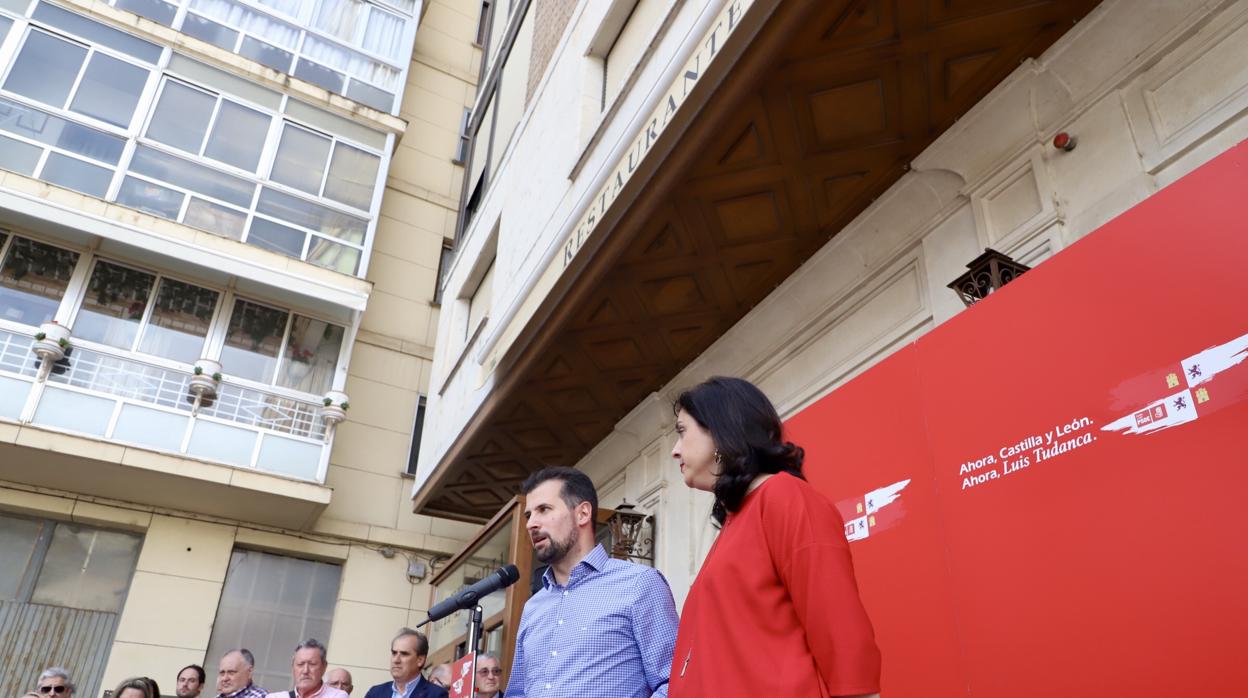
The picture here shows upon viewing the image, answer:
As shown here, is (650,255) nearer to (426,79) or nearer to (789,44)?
(789,44)

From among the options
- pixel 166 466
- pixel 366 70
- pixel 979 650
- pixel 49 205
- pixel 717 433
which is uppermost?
pixel 366 70

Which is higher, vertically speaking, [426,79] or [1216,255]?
[426,79]

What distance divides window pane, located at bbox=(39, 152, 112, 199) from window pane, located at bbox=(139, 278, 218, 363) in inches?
49.2

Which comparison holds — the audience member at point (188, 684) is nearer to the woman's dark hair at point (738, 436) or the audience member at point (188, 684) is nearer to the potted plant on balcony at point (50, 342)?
the potted plant on balcony at point (50, 342)

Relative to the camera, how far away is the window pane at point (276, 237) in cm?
1041

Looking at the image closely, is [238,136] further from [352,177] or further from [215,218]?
[352,177]

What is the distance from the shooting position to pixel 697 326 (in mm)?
6254

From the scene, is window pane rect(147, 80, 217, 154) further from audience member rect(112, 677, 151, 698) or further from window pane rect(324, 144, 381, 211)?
audience member rect(112, 677, 151, 698)

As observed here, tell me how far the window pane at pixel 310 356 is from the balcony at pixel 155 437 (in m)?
0.34

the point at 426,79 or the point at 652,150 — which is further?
the point at 426,79

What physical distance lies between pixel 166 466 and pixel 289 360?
1.97 m

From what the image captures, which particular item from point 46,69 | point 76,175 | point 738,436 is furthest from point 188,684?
point 46,69

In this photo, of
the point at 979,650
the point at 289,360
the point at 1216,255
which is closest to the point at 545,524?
the point at 979,650

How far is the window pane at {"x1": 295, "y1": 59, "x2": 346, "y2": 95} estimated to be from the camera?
460 inches
